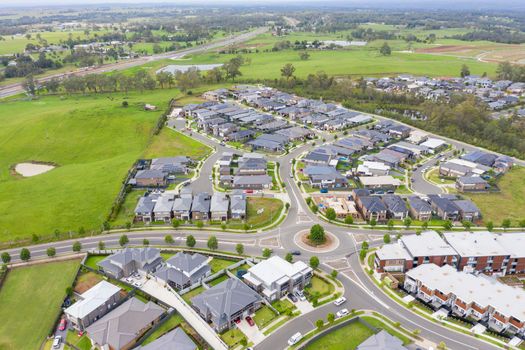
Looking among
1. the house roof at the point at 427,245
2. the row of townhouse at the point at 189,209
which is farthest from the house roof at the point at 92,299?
the house roof at the point at 427,245

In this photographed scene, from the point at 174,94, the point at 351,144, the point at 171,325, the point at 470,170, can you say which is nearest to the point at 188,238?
the point at 171,325

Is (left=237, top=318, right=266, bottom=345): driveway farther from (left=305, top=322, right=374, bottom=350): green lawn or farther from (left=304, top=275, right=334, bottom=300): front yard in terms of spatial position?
(left=304, top=275, right=334, bottom=300): front yard

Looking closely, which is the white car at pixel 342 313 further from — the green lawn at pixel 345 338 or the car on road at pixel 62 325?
the car on road at pixel 62 325

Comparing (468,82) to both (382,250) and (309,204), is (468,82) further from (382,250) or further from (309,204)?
(382,250)

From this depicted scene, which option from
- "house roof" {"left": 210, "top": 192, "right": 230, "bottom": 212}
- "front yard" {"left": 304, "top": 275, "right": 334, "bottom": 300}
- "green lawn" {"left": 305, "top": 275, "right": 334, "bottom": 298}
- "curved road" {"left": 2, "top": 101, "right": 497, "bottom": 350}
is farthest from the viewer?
"house roof" {"left": 210, "top": 192, "right": 230, "bottom": 212}

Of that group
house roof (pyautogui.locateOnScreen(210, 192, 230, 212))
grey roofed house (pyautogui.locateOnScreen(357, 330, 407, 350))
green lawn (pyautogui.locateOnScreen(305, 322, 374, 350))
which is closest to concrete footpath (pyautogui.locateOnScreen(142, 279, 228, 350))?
green lawn (pyautogui.locateOnScreen(305, 322, 374, 350))

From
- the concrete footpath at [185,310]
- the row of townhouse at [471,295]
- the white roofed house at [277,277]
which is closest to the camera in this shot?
the concrete footpath at [185,310]
